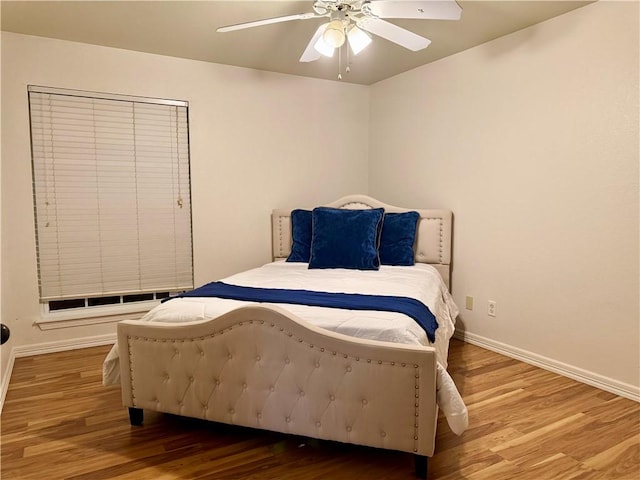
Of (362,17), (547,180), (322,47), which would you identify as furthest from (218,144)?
(547,180)

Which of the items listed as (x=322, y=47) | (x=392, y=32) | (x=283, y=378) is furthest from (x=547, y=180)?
(x=283, y=378)

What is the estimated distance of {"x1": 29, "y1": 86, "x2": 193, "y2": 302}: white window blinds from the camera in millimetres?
3268

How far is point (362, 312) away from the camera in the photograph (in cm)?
211

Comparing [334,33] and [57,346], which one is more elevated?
[334,33]

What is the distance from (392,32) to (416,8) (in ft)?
1.16

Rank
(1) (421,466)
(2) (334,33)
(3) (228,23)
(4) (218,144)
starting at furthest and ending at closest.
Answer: (4) (218,144) → (3) (228,23) → (2) (334,33) → (1) (421,466)

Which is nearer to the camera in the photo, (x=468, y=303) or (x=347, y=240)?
(x=347, y=240)

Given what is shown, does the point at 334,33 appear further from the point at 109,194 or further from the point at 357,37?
the point at 109,194

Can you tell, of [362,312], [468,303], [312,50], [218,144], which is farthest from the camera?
[218,144]

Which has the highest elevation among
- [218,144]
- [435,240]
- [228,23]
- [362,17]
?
[228,23]

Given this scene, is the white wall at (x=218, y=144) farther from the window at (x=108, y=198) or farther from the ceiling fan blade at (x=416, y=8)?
the ceiling fan blade at (x=416, y=8)

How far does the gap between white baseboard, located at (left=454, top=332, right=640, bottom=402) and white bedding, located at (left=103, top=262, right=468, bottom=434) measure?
0.38m

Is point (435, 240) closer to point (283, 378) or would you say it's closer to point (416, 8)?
point (416, 8)

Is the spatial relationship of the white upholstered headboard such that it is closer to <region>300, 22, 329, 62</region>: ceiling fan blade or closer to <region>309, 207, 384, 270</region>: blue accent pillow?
<region>309, 207, 384, 270</region>: blue accent pillow
